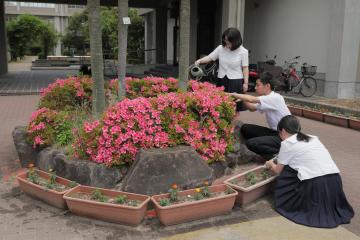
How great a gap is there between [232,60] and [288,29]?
804 centimetres

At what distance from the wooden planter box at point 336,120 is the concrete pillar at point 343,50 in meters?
2.55

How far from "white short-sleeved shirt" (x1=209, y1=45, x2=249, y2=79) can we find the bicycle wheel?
6.40 meters

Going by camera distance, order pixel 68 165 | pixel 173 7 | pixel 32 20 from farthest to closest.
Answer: pixel 32 20 < pixel 173 7 < pixel 68 165

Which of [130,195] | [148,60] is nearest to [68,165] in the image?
[130,195]

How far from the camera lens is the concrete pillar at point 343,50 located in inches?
397

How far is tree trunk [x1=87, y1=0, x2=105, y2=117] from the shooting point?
4.86 metres

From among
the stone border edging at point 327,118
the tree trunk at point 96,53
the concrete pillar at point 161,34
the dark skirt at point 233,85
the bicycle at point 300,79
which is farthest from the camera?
the concrete pillar at point 161,34

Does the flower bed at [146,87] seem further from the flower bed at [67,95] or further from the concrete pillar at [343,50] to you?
the concrete pillar at [343,50]

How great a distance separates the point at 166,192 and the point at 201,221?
0.46 metres

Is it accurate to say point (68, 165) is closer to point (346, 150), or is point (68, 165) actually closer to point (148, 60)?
point (346, 150)

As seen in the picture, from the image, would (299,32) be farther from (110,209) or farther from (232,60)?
(110,209)

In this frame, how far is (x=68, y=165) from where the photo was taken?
409cm

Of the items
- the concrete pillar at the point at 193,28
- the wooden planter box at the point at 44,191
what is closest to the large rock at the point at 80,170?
the wooden planter box at the point at 44,191

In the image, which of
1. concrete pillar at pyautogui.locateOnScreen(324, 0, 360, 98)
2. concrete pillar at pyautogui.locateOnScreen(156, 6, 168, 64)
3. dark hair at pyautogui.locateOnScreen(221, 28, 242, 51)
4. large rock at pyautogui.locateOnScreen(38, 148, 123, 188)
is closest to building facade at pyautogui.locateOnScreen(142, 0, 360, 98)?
concrete pillar at pyautogui.locateOnScreen(324, 0, 360, 98)
